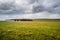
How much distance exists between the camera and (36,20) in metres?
2.48

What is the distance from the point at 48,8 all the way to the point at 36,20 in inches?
13.8

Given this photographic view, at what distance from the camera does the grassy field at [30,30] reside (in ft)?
7.84

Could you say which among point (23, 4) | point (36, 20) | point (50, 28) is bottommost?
point (50, 28)

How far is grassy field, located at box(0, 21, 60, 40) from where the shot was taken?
2.39m

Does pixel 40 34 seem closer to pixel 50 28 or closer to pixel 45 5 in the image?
pixel 50 28

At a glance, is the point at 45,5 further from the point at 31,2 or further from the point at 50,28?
the point at 50,28

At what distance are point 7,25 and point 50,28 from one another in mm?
887

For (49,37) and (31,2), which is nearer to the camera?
(49,37)

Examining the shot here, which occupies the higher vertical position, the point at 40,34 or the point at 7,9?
the point at 7,9

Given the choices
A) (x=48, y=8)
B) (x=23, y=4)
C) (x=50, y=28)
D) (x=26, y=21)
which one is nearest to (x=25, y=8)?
(x=23, y=4)

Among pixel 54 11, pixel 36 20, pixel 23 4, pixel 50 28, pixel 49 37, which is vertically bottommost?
pixel 49 37

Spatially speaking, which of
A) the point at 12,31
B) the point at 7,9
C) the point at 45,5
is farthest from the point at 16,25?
the point at 45,5

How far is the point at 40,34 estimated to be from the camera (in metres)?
2.41

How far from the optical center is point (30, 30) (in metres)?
2.46
